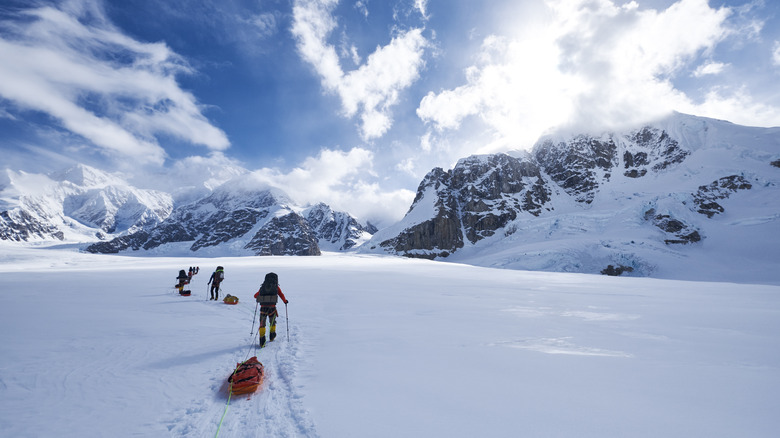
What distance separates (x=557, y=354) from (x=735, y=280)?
75660mm

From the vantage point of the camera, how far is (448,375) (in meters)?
5.74

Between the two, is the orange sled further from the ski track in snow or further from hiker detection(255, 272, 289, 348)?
hiker detection(255, 272, 289, 348)

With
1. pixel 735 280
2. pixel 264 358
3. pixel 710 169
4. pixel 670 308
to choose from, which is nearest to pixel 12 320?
pixel 264 358

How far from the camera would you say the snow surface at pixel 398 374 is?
414cm

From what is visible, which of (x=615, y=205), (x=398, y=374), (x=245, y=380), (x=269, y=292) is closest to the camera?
(x=245, y=380)

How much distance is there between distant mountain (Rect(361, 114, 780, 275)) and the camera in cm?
6644

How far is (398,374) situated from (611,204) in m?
120

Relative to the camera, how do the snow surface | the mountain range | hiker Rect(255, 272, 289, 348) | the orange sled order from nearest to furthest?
the snow surface → the orange sled → hiker Rect(255, 272, 289, 348) → the mountain range

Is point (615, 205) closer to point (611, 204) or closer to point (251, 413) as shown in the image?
point (611, 204)

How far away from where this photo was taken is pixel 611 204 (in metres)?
99.1

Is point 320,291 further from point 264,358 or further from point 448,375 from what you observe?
point 448,375

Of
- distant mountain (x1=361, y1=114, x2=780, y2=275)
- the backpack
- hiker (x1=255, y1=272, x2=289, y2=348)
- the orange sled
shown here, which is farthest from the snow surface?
distant mountain (x1=361, y1=114, x2=780, y2=275)

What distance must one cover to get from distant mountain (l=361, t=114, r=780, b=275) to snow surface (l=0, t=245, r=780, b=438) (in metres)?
63.6

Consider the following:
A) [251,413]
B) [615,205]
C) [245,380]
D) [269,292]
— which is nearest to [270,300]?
[269,292]
